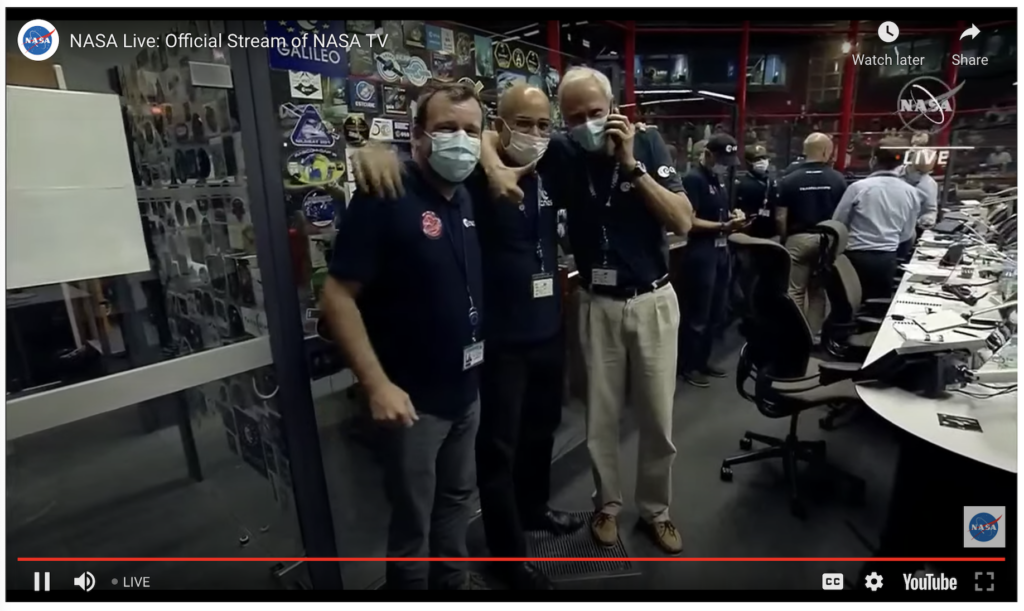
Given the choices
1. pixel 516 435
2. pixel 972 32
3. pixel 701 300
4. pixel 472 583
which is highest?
pixel 972 32

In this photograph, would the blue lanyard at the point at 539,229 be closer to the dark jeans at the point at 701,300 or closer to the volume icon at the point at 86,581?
the dark jeans at the point at 701,300

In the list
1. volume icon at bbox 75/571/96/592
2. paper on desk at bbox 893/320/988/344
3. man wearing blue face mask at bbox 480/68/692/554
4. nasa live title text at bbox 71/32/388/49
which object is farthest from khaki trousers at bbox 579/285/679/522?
volume icon at bbox 75/571/96/592

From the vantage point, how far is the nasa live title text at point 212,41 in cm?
98

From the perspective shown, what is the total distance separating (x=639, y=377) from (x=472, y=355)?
43 centimetres

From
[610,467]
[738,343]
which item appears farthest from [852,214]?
[610,467]

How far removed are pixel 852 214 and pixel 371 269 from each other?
1141mm

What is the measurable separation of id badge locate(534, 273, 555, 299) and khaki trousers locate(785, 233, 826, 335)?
1.98ft

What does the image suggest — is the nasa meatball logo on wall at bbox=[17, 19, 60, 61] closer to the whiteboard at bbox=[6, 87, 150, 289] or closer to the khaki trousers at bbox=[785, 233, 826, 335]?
the whiteboard at bbox=[6, 87, 150, 289]

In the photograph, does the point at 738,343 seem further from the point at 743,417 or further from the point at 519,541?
the point at 519,541

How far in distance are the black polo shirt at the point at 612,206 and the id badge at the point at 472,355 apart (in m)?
0.30

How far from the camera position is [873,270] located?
48.9 inches

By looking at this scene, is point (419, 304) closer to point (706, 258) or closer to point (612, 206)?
point (612, 206)

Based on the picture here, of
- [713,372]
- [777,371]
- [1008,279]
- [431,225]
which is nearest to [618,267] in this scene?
[713,372]

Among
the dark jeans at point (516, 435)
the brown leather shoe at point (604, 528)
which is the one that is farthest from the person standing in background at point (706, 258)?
the brown leather shoe at point (604, 528)
